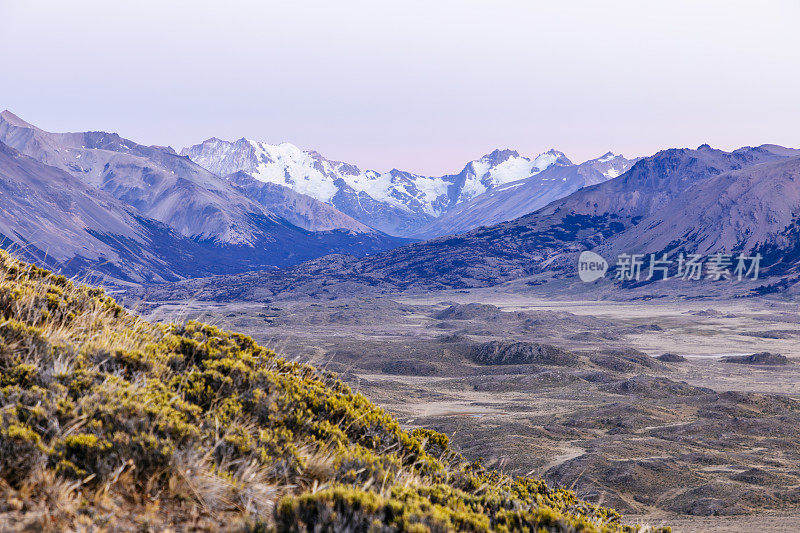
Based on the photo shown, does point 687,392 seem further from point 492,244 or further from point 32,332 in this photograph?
point 492,244

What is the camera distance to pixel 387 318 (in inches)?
3489

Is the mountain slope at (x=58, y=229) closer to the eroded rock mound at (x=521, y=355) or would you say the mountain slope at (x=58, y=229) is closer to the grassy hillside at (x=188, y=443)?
the eroded rock mound at (x=521, y=355)

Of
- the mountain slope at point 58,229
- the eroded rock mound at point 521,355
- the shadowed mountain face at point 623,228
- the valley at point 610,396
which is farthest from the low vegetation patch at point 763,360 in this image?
the mountain slope at point 58,229

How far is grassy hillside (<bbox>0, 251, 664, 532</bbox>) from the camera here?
4121mm

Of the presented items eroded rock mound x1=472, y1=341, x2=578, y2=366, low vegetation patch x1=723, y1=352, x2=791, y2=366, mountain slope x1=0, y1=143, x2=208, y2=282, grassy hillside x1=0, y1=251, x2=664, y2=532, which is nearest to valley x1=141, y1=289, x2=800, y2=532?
eroded rock mound x1=472, y1=341, x2=578, y2=366

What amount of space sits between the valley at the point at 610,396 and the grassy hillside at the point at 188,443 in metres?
0.67

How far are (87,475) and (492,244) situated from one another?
161m

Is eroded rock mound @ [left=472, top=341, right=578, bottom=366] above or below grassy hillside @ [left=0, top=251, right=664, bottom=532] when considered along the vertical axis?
below

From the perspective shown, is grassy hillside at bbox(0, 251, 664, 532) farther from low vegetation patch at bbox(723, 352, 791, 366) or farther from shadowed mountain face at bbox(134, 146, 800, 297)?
shadowed mountain face at bbox(134, 146, 800, 297)

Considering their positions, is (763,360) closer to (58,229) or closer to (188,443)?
(188,443)

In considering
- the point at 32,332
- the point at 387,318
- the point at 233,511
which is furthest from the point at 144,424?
the point at 387,318

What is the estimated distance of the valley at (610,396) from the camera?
18.4 meters

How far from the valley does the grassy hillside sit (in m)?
0.67

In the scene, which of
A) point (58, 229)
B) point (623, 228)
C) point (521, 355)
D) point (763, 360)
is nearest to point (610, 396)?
point (521, 355)
